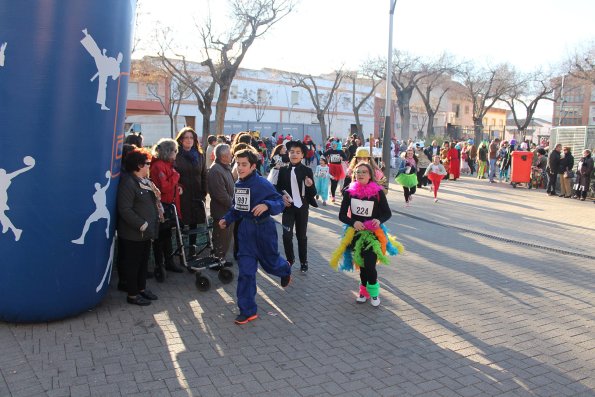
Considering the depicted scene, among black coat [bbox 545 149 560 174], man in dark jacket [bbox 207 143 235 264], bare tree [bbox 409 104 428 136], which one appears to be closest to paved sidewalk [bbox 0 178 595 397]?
man in dark jacket [bbox 207 143 235 264]

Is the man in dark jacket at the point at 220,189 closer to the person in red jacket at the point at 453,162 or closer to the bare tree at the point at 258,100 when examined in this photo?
the person in red jacket at the point at 453,162

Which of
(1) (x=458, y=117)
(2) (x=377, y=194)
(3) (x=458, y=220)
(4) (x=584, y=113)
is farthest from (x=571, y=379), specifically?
(1) (x=458, y=117)

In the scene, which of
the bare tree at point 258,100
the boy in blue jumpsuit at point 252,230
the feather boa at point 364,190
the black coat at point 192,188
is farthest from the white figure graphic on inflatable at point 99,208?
the bare tree at point 258,100

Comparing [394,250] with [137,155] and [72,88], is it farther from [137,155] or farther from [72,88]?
[72,88]

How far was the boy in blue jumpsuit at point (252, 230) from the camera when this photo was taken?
516cm

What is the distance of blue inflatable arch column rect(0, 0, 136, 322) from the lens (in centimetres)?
432

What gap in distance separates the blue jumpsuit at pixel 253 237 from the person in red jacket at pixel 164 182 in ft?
4.53

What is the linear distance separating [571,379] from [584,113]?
2705 inches

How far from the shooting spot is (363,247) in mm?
5789

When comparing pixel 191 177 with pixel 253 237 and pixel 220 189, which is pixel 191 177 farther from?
pixel 253 237

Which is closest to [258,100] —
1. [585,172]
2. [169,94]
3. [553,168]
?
[169,94]

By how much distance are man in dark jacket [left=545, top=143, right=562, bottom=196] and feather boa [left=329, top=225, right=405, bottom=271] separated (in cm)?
1370

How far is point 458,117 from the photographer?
249ft

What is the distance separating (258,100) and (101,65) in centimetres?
5449
